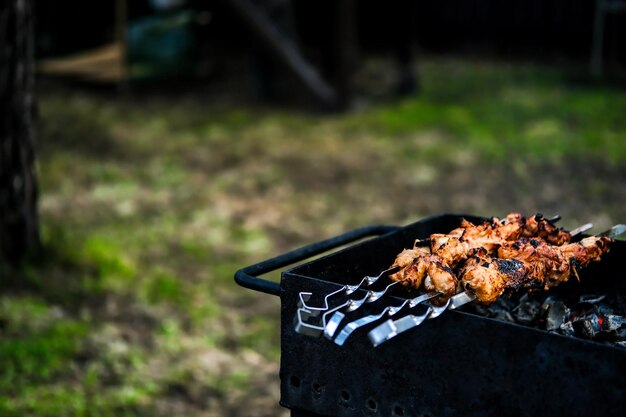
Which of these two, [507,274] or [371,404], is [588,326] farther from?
[371,404]

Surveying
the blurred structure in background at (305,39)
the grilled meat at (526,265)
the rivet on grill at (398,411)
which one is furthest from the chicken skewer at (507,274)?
the blurred structure in background at (305,39)

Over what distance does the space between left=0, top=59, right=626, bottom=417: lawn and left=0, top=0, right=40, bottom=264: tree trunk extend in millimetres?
351

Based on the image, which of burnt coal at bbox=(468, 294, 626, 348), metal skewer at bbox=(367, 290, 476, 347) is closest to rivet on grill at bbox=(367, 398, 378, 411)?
metal skewer at bbox=(367, 290, 476, 347)

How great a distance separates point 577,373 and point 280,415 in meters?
2.53

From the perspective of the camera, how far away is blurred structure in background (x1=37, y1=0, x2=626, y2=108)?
33.3 ft

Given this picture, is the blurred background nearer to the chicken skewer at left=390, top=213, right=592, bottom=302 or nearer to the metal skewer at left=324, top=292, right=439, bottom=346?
the chicken skewer at left=390, top=213, right=592, bottom=302

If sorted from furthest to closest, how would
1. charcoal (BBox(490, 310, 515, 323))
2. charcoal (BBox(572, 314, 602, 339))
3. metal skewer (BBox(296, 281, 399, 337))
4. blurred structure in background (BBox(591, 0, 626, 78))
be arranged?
blurred structure in background (BBox(591, 0, 626, 78))
charcoal (BBox(490, 310, 515, 323))
charcoal (BBox(572, 314, 602, 339))
metal skewer (BBox(296, 281, 399, 337))

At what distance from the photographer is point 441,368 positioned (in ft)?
6.48

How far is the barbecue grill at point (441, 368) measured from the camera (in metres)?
1.80

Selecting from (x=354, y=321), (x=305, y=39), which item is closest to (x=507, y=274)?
(x=354, y=321)

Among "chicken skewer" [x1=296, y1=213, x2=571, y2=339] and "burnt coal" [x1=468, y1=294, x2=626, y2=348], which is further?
"burnt coal" [x1=468, y1=294, x2=626, y2=348]

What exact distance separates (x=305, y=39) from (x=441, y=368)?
41.8ft

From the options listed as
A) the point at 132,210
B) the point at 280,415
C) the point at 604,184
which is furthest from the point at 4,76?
the point at 604,184

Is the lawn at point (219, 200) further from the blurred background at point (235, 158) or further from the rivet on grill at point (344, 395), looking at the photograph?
the rivet on grill at point (344, 395)
